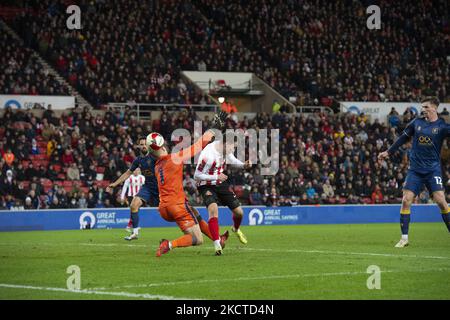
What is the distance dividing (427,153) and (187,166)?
18.6 meters

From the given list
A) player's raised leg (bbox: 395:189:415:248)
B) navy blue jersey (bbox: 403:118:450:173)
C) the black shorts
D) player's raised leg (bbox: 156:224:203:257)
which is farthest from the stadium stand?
navy blue jersey (bbox: 403:118:450:173)

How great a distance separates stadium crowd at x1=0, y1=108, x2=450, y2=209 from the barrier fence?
142cm

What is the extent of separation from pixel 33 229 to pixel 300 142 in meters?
14.8

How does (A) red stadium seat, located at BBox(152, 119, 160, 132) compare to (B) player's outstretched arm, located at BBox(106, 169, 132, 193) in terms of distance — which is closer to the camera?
(B) player's outstretched arm, located at BBox(106, 169, 132, 193)

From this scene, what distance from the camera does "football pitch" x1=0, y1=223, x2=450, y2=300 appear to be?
10.2 metres

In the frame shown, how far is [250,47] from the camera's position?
4897 centimetres

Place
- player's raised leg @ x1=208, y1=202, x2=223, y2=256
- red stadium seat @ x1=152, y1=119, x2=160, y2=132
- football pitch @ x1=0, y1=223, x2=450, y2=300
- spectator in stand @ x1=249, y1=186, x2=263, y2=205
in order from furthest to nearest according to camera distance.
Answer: red stadium seat @ x1=152, y1=119, x2=160, y2=132, spectator in stand @ x1=249, y1=186, x2=263, y2=205, player's raised leg @ x1=208, y1=202, x2=223, y2=256, football pitch @ x1=0, y1=223, x2=450, y2=300

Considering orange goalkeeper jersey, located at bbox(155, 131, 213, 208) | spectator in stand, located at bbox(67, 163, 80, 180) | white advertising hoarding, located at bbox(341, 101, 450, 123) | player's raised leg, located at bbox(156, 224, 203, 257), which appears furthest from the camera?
white advertising hoarding, located at bbox(341, 101, 450, 123)

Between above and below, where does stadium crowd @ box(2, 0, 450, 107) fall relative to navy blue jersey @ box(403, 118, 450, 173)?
above

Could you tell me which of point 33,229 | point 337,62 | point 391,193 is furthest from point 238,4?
point 33,229

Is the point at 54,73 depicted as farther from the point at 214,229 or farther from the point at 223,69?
the point at 214,229

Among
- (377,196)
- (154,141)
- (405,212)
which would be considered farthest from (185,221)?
(377,196)

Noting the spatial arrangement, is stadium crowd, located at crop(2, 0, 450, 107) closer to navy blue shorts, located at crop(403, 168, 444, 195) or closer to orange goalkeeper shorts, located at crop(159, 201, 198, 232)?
navy blue shorts, located at crop(403, 168, 444, 195)

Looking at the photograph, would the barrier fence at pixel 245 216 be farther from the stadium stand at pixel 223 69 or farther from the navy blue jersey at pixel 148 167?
the navy blue jersey at pixel 148 167
